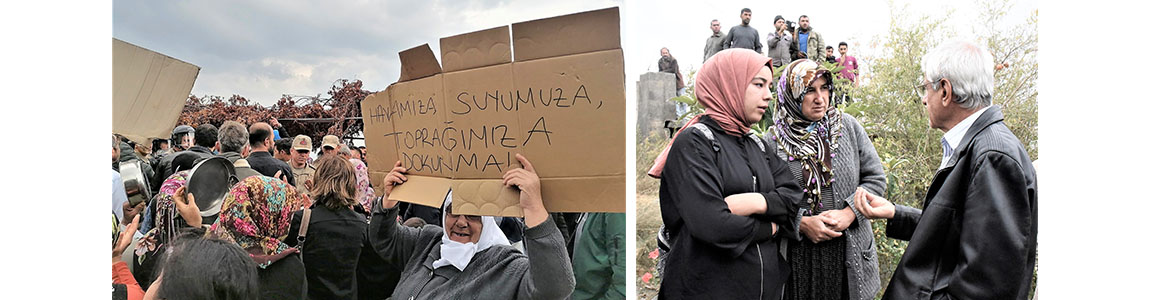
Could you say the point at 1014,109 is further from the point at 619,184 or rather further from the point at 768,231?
the point at 619,184

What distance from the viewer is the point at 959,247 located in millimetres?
1875

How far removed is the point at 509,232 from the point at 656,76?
53.3 inches

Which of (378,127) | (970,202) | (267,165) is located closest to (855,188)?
(970,202)

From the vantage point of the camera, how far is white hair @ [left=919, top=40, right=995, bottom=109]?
2014 mm

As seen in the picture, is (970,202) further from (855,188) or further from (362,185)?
(362,185)

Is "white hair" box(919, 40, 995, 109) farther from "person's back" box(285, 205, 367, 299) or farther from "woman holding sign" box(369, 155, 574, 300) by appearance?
"person's back" box(285, 205, 367, 299)

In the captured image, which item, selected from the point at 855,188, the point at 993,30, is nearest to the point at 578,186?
the point at 855,188

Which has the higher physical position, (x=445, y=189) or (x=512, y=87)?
(x=512, y=87)

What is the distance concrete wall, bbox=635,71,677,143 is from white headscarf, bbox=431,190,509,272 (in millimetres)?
1538

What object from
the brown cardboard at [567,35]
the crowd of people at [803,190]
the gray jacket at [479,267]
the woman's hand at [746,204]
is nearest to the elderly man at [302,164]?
the gray jacket at [479,267]

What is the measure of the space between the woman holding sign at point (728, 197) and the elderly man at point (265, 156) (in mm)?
1508

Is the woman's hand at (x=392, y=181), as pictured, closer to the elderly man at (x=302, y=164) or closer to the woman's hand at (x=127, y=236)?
the elderly man at (x=302, y=164)

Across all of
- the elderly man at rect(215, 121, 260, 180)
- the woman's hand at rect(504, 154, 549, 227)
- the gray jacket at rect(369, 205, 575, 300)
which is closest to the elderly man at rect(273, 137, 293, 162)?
the elderly man at rect(215, 121, 260, 180)

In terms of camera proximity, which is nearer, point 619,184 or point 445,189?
point 619,184
